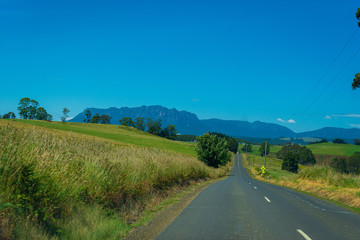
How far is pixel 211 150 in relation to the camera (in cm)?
5747

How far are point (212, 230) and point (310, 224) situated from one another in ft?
10.3

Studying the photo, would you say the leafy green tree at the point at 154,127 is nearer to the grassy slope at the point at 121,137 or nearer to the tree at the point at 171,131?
the tree at the point at 171,131

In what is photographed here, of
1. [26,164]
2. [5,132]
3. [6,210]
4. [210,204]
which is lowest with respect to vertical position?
[210,204]

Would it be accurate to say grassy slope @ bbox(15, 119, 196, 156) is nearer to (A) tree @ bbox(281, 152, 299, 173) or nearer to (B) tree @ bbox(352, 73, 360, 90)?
(B) tree @ bbox(352, 73, 360, 90)

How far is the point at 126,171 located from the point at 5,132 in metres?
4.52

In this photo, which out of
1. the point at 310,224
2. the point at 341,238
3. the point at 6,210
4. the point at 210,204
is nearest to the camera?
the point at 6,210

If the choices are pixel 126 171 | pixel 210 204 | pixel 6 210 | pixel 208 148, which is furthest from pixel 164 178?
pixel 208 148

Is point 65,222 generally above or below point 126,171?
below

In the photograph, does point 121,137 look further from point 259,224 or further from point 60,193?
point 60,193

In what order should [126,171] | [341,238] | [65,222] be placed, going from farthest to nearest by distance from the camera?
1. [126,171]
2. [341,238]
3. [65,222]

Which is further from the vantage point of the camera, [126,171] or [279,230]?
[126,171]

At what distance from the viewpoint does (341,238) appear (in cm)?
681

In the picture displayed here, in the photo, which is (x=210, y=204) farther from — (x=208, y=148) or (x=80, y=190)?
(x=208, y=148)

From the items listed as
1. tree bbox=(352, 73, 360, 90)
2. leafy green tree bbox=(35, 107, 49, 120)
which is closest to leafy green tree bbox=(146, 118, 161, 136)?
leafy green tree bbox=(35, 107, 49, 120)
